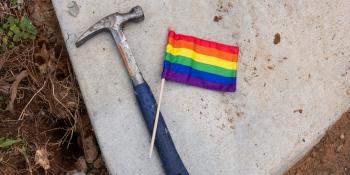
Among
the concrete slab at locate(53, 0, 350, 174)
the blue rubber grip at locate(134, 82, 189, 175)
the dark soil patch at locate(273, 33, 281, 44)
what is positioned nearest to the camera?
the blue rubber grip at locate(134, 82, 189, 175)

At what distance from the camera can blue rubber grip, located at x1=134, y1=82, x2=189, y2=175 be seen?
7.36 feet

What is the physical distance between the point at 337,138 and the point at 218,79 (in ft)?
2.34

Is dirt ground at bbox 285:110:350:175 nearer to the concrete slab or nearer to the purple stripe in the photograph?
the concrete slab

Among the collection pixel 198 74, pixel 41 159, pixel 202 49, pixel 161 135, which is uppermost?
pixel 202 49

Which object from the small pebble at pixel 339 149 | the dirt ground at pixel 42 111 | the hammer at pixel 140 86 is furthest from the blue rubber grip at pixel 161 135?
the small pebble at pixel 339 149

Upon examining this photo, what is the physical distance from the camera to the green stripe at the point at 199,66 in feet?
7.84

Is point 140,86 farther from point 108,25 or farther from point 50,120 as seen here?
point 50,120

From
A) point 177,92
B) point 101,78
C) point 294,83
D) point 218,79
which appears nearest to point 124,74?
point 101,78

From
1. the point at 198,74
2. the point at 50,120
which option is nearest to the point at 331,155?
the point at 198,74

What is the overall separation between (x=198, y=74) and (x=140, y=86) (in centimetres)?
30

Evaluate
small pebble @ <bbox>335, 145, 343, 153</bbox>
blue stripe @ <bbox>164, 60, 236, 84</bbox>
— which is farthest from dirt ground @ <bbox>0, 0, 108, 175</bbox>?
small pebble @ <bbox>335, 145, 343, 153</bbox>

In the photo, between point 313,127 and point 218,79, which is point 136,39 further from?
point 313,127

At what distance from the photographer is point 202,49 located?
7.98 feet

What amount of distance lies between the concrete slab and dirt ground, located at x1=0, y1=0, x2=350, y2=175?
14 cm
